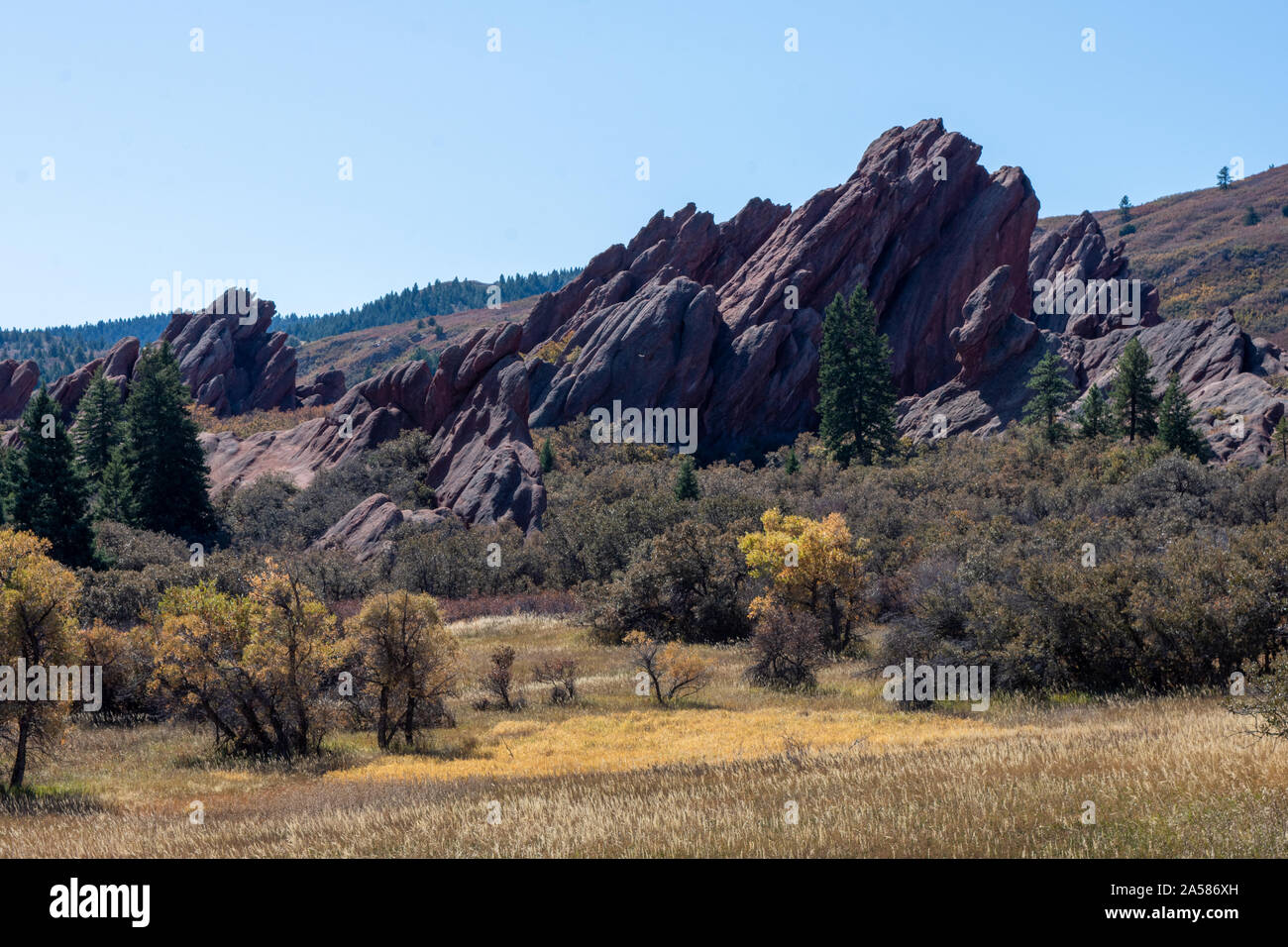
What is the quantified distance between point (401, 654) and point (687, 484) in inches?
1490

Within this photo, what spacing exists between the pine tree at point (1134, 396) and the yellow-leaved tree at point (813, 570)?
33680 mm

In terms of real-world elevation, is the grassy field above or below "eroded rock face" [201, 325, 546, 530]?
below

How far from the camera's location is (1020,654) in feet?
82.6

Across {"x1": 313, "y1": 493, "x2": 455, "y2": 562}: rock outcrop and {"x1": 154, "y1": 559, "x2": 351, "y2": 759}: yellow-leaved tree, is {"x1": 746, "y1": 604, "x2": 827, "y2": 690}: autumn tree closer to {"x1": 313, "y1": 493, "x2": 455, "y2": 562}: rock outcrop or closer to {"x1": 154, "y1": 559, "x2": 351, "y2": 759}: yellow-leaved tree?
{"x1": 154, "y1": 559, "x2": 351, "y2": 759}: yellow-leaved tree

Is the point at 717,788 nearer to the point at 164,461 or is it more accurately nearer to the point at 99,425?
the point at 164,461

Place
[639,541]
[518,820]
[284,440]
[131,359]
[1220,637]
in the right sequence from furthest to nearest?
[131,359] → [284,440] → [639,541] → [1220,637] → [518,820]

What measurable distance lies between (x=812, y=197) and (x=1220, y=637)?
82854 mm

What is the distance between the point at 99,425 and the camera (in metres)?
74.1

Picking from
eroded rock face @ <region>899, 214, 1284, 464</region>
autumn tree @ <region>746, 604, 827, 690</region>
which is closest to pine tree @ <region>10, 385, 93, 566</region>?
autumn tree @ <region>746, 604, 827, 690</region>

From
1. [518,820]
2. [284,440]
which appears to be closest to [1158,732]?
[518,820]

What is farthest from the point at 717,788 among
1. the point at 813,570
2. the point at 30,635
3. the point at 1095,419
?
the point at 1095,419

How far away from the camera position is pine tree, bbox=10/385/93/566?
4988cm

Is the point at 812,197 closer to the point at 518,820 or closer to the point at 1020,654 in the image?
the point at 1020,654

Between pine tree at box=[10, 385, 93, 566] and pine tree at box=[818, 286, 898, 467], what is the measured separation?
54238 mm
